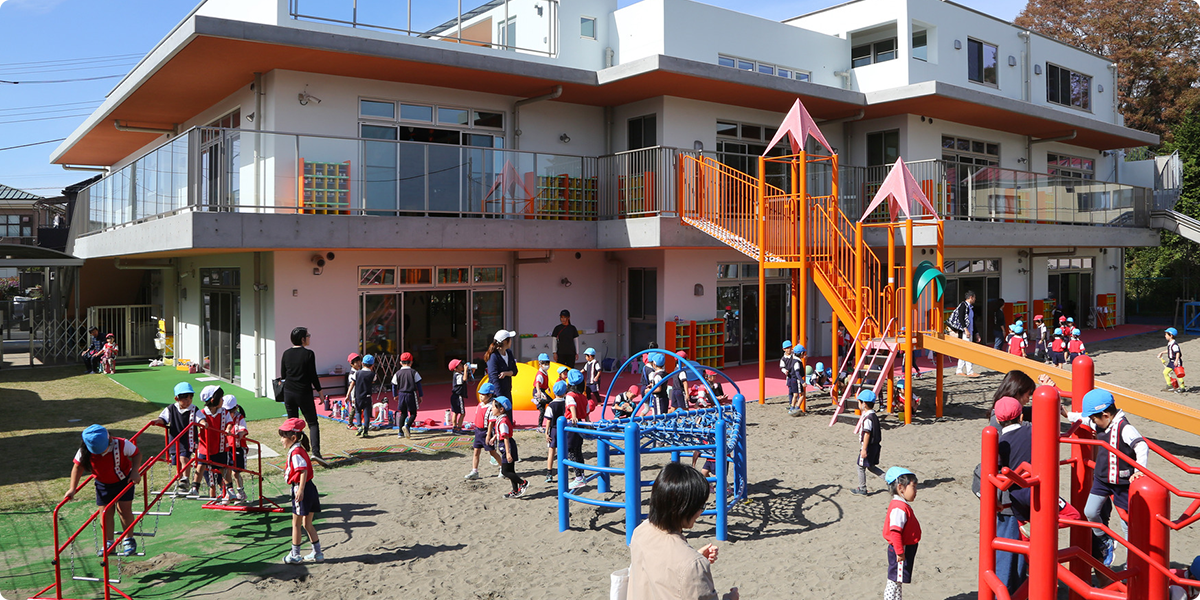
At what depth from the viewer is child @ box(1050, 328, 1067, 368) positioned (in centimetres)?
1892

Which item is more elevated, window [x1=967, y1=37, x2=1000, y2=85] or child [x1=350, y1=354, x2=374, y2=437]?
window [x1=967, y1=37, x2=1000, y2=85]

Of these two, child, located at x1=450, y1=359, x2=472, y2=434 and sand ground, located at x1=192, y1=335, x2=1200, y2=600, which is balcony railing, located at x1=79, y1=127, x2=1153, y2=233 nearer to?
child, located at x1=450, y1=359, x2=472, y2=434

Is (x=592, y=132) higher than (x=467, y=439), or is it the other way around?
(x=592, y=132)

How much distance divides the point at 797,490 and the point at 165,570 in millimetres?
6511

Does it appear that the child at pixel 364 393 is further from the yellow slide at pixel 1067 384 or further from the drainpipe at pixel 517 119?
the yellow slide at pixel 1067 384

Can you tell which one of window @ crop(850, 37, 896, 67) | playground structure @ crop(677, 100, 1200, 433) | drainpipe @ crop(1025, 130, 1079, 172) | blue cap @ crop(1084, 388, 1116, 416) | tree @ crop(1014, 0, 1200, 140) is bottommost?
blue cap @ crop(1084, 388, 1116, 416)

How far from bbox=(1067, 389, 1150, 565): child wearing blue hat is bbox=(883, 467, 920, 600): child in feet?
4.53

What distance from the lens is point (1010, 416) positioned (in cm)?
614

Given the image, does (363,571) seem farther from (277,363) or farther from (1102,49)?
(1102,49)

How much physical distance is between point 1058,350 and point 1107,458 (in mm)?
14412

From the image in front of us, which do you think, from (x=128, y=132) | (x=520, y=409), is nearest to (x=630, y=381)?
(x=520, y=409)

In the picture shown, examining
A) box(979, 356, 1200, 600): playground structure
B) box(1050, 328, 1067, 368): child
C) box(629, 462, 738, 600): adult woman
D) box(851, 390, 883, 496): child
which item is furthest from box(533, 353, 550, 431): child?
box(1050, 328, 1067, 368): child

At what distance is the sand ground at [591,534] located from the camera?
678 centimetres

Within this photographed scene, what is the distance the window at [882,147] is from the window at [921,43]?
2473 mm
